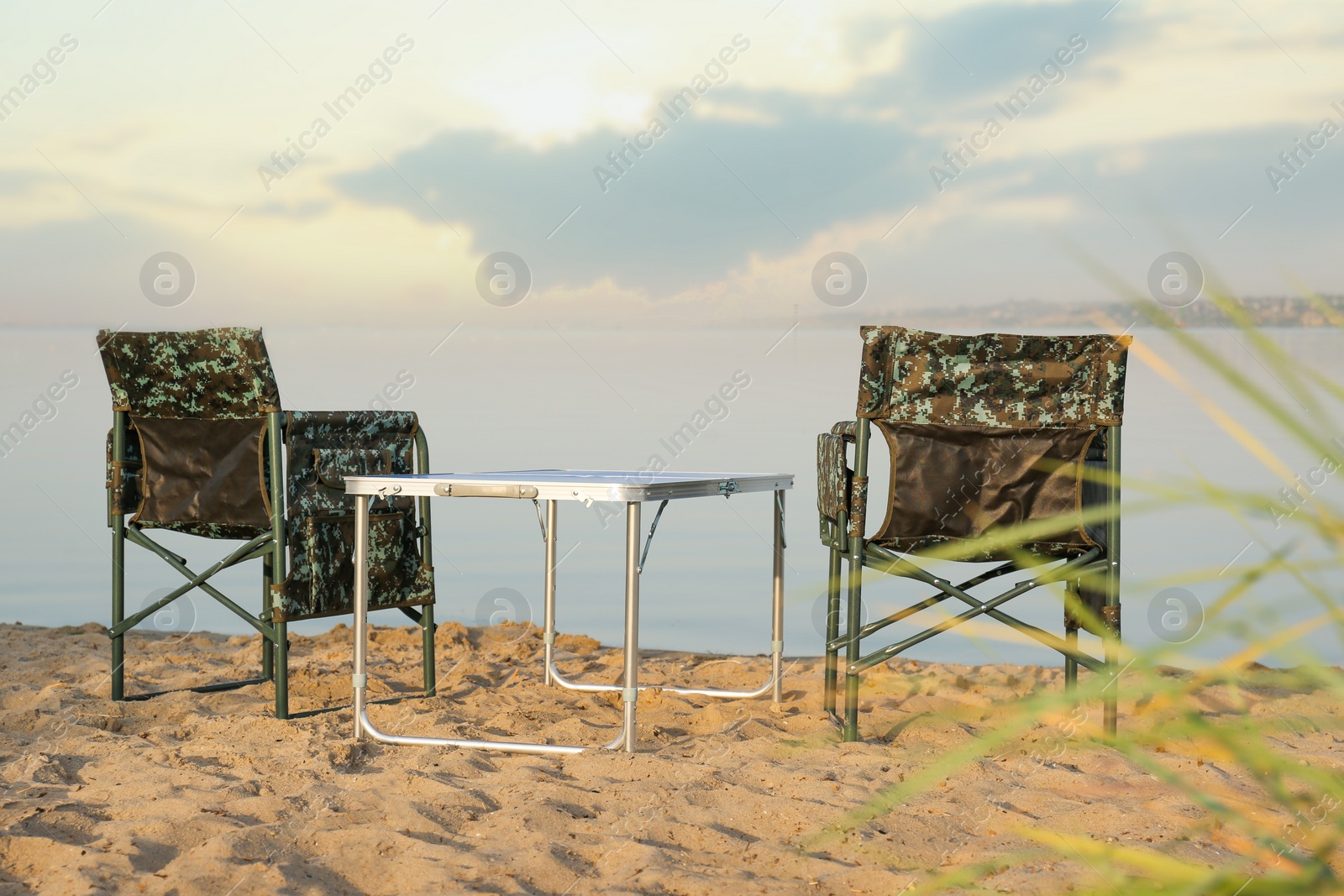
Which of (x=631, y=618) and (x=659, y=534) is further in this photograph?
(x=659, y=534)

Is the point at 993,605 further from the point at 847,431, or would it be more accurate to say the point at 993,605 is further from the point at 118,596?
the point at 118,596

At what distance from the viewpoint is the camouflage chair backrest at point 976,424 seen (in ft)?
Answer: 14.8

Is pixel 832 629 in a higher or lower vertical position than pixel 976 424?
lower

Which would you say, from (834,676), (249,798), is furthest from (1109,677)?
(834,676)

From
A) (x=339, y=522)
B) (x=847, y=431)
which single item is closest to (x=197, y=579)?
(x=339, y=522)

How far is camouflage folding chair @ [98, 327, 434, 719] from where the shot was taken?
4859 millimetres

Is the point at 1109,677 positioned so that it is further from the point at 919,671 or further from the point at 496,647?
the point at 496,647

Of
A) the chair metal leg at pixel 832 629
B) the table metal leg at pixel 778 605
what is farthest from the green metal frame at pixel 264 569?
the chair metal leg at pixel 832 629

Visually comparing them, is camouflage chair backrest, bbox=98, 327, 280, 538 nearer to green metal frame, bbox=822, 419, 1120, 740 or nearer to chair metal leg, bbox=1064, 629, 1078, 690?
green metal frame, bbox=822, 419, 1120, 740

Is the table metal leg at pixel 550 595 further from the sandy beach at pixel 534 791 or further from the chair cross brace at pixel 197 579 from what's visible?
the chair cross brace at pixel 197 579

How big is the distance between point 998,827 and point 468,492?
1.99m

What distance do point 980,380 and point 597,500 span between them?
157 centimetres

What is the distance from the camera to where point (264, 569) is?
521 centimetres

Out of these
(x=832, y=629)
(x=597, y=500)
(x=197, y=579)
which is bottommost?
(x=832, y=629)
